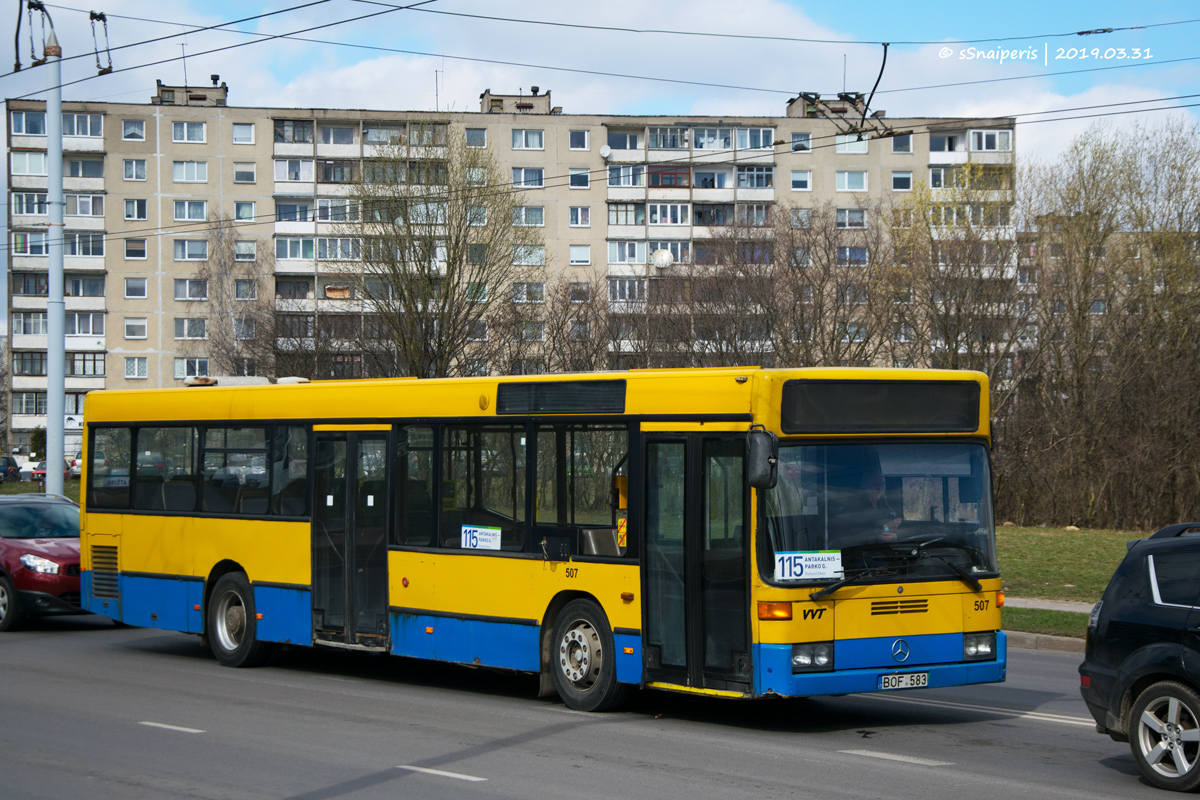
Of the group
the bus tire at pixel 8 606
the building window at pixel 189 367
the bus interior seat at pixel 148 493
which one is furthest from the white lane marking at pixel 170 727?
the building window at pixel 189 367

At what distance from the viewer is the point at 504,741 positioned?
30.8 feet

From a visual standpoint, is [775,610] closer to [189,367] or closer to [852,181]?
[852,181]

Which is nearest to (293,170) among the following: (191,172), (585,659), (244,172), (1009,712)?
(244,172)

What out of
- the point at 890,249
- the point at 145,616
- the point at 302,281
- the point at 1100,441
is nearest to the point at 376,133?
the point at 302,281

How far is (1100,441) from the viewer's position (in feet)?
123

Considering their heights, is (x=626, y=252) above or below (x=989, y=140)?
below

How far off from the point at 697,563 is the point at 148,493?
8126mm

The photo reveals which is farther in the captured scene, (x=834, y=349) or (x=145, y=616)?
(x=834, y=349)

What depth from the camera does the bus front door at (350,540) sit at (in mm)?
12594

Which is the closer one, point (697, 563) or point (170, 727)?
point (697, 563)

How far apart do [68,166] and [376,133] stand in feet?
63.9

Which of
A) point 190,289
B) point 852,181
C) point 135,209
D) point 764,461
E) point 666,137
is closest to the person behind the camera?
point 764,461

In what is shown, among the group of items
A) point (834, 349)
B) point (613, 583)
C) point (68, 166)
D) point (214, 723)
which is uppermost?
point (68, 166)

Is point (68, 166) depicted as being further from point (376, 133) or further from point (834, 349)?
point (834, 349)
